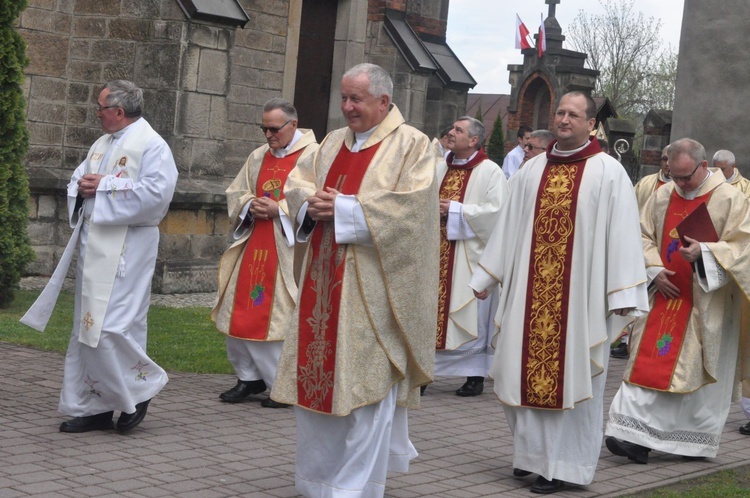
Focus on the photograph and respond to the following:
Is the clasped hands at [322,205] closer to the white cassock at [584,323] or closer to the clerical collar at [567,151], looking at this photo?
the white cassock at [584,323]

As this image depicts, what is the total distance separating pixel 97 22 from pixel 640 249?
28.1 ft

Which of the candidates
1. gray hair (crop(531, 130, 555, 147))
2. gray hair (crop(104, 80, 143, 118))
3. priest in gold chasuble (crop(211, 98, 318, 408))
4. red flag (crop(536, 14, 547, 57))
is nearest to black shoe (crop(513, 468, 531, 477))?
priest in gold chasuble (crop(211, 98, 318, 408))

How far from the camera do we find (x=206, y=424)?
7.44m

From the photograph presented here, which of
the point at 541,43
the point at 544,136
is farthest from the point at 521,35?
the point at 544,136

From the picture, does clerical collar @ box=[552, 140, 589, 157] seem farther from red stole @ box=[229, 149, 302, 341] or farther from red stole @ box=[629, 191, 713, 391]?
red stole @ box=[229, 149, 302, 341]

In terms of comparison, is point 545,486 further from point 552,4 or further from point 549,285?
point 552,4

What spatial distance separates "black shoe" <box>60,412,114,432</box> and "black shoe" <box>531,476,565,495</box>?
247 cm

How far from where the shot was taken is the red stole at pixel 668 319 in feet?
24.6

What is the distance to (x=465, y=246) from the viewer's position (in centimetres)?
958

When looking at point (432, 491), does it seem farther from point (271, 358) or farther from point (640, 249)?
point (271, 358)

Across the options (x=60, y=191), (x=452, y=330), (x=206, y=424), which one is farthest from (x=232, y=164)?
(x=206, y=424)

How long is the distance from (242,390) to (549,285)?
8.31 ft

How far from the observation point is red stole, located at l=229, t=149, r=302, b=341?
827cm

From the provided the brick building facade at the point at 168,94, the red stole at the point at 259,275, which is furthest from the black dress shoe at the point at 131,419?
the brick building facade at the point at 168,94
